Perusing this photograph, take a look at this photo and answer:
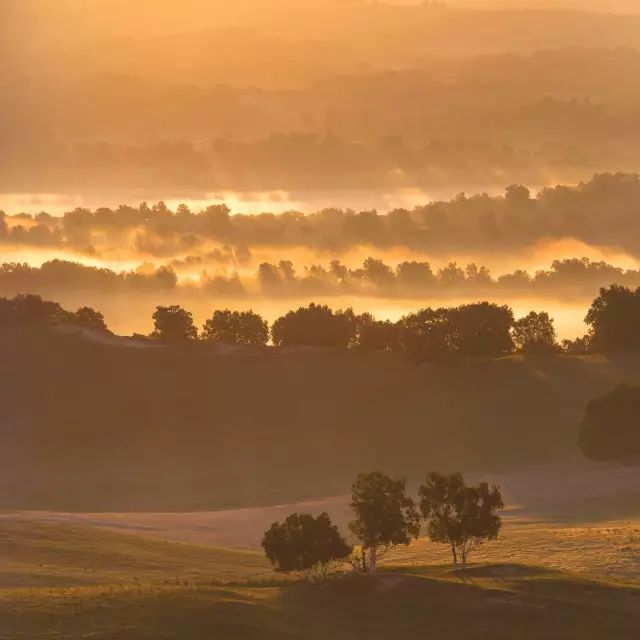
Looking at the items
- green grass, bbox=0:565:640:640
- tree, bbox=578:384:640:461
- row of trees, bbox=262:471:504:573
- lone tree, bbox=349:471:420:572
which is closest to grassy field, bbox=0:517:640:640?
green grass, bbox=0:565:640:640

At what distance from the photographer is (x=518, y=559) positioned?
9931 centimetres

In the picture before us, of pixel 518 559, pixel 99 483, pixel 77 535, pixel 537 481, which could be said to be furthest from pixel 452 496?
pixel 99 483

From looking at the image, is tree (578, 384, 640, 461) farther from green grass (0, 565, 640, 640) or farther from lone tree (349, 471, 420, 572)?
green grass (0, 565, 640, 640)

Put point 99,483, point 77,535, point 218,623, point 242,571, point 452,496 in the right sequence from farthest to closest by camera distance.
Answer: point 99,483 < point 77,535 < point 242,571 < point 452,496 < point 218,623

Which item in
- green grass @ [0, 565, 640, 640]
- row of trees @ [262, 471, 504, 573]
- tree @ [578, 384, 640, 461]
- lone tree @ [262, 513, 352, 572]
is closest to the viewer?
green grass @ [0, 565, 640, 640]

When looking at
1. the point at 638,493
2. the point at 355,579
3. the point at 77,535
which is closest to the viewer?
the point at 355,579

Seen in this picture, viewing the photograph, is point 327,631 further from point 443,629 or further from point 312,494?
point 312,494

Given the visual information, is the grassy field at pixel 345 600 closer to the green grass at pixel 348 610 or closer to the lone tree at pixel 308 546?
the green grass at pixel 348 610

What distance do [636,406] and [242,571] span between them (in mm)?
89035

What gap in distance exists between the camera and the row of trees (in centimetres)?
9300

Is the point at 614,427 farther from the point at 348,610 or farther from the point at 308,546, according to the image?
the point at 348,610

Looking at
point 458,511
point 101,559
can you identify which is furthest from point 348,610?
point 101,559

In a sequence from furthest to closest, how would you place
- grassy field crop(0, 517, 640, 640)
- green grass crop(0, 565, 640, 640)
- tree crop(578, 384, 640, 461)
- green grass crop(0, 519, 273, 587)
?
tree crop(578, 384, 640, 461)
green grass crop(0, 519, 273, 587)
grassy field crop(0, 517, 640, 640)
green grass crop(0, 565, 640, 640)

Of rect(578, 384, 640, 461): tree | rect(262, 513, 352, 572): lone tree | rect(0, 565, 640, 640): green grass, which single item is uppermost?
rect(578, 384, 640, 461): tree
